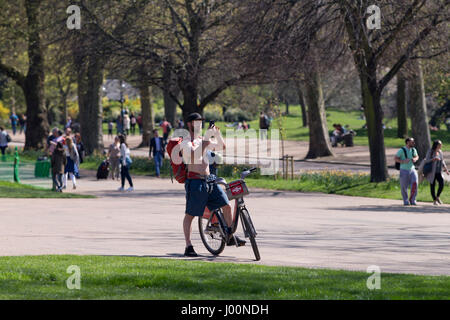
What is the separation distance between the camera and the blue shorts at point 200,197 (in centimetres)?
1198

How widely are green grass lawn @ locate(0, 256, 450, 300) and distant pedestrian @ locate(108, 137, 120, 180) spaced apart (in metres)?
19.1

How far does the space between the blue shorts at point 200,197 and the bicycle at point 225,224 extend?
12 cm

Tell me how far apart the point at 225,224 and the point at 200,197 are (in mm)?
522

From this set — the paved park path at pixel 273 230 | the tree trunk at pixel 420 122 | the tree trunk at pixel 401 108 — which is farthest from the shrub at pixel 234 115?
the paved park path at pixel 273 230

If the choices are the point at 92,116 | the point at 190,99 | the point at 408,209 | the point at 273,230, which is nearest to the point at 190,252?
the point at 273,230

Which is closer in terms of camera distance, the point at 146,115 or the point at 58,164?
the point at 58,164

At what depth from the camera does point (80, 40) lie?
32.0 metres

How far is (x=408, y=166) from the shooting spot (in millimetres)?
22250

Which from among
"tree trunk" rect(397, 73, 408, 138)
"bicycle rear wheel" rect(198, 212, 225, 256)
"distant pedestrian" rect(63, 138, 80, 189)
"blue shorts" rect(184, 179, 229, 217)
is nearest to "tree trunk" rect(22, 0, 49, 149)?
"distant pedestrian" rect(63, 138, 80, 189)

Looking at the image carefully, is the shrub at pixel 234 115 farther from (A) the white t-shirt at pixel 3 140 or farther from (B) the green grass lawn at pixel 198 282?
(B) the green grass lawn at pixel 198 282

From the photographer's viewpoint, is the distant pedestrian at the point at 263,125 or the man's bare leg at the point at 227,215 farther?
the distant pedestrian at the point at 263,125
